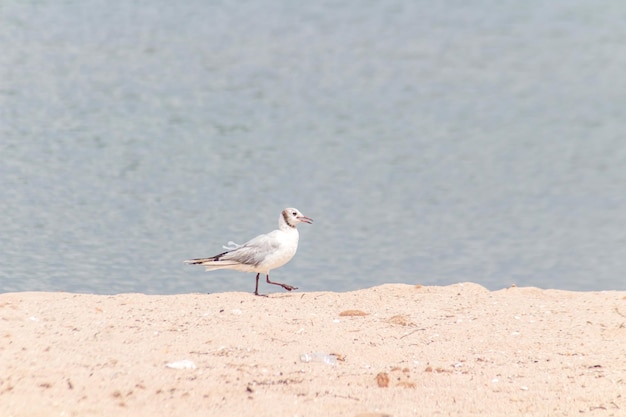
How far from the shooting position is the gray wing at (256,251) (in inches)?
364

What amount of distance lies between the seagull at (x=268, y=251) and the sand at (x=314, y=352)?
54cm

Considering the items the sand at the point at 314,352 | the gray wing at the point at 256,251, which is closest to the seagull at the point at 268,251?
the gray wing at the point at 256,251

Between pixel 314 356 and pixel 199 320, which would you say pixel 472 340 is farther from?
pixel 199 320

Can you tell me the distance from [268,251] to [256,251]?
0.11 meters

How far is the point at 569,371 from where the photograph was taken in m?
6.48

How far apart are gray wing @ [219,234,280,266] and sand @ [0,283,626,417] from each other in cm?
A: 57

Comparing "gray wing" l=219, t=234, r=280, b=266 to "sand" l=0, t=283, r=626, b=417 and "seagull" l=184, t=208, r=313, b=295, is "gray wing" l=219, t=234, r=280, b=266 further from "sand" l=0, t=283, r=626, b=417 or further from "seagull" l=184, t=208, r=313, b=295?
"sand" l=0, t=283, r=626, b=417

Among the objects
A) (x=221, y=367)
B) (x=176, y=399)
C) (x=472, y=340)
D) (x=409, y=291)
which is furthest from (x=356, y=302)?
(x=176, y=399)

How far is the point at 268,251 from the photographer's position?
364 inches

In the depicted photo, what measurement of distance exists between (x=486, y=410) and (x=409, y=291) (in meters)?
3.30

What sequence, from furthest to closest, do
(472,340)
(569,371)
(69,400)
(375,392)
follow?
(472,340) < (569,371) < (375,392) < (69,400)

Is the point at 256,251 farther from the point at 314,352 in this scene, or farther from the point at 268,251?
the point at 314,352

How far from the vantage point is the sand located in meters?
5.61

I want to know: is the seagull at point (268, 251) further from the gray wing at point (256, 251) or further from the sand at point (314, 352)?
the sand at point (314, 352)
